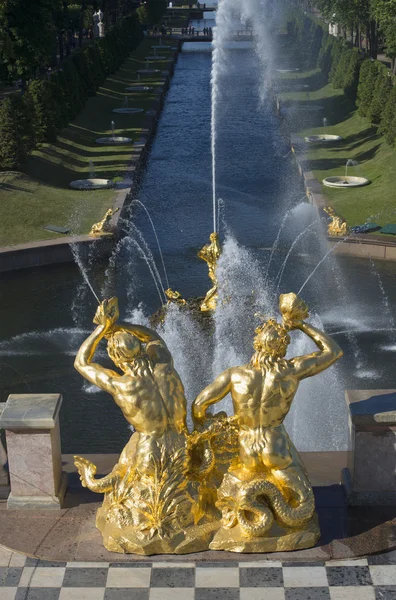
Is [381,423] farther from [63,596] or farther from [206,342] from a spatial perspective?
[206,342]

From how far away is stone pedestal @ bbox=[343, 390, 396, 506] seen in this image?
10617 mm

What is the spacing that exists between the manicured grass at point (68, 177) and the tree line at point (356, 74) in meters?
8.34

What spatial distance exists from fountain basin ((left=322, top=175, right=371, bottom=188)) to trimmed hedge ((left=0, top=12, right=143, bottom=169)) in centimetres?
860

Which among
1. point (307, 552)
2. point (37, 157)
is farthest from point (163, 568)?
point (37, 157)

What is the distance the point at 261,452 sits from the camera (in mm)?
10266

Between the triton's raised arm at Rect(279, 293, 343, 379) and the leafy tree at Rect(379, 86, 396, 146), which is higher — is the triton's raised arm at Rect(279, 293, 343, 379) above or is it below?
above

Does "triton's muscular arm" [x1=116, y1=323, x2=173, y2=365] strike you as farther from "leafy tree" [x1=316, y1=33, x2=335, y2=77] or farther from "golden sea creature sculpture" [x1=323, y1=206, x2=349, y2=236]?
"leafy tree" [x1=316, y1=33, x2=335, y2=77]

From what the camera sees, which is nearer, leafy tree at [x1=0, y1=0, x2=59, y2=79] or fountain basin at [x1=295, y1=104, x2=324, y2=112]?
leafy tree at [x1=0, y1=0, x2=59, y2=79]

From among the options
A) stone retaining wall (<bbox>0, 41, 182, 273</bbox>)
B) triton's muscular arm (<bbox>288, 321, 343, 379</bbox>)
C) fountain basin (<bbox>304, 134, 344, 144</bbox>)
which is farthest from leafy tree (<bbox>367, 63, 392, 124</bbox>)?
triton's muscular arm (<bbox>288, 321, 343, 379</bbox>)

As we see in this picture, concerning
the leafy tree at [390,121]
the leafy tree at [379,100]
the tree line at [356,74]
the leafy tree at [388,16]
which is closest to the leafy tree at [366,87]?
the tree line at [356,74]

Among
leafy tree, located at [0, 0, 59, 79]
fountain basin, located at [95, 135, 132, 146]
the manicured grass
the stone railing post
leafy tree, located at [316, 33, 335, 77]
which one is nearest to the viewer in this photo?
the stone railing post

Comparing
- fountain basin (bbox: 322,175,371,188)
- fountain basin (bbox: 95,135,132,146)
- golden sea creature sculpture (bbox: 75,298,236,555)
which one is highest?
golden sea creature sculpture (bbox: 75,298,236,555)

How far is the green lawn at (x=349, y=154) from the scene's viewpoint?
27.5 m

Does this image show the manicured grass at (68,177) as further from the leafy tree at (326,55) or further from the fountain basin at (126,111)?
the leafy tree at (326,55)
